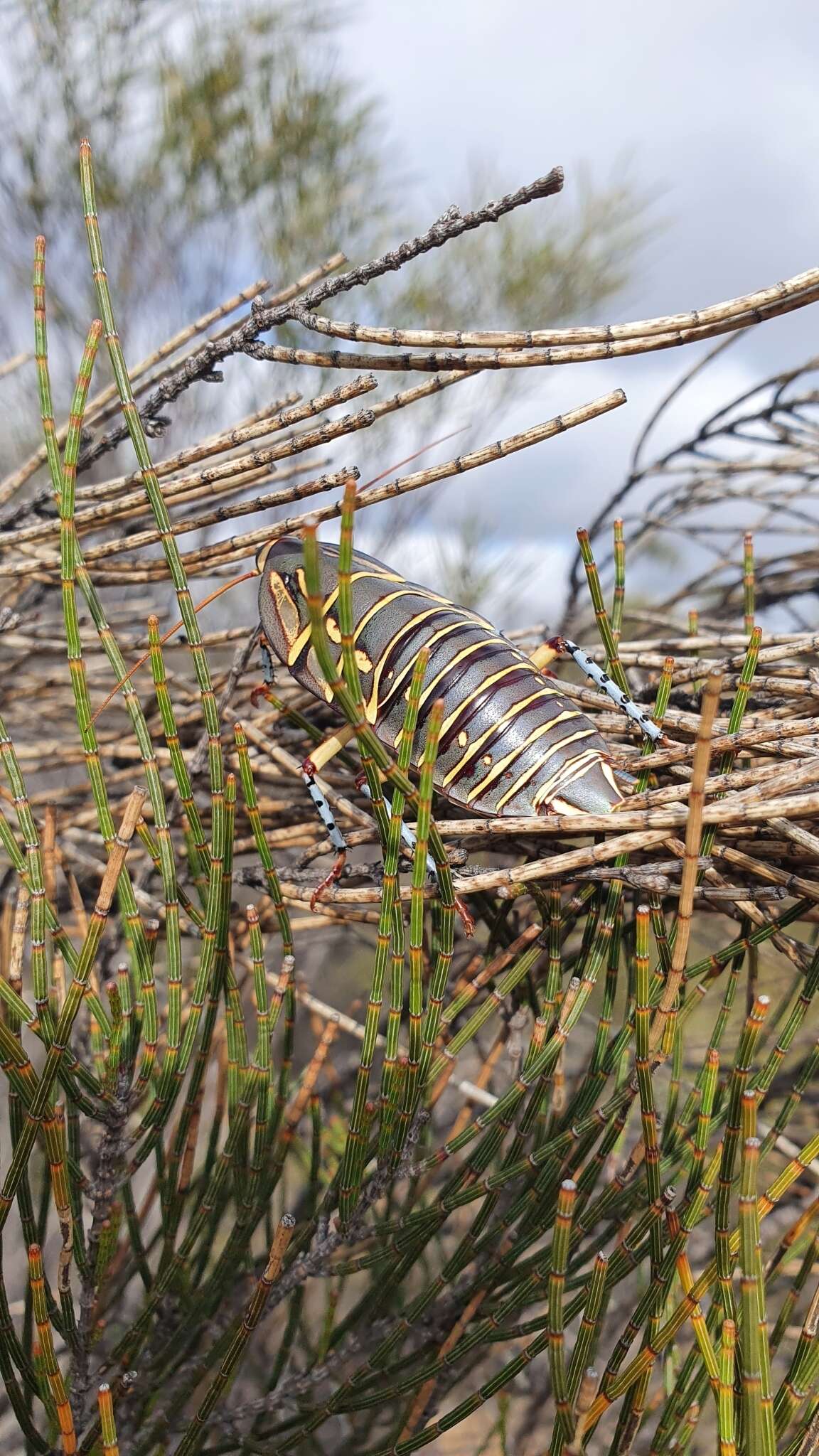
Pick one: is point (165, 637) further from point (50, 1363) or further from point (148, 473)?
point (50, 1363)

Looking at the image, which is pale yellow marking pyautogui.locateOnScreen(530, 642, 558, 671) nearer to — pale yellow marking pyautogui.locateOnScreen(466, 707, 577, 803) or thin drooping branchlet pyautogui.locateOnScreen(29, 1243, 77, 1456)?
pale yellow marking pyautogui.locateOnScreen(466, 707, 577, 803)

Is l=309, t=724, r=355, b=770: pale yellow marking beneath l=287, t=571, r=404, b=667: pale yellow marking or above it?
beneath

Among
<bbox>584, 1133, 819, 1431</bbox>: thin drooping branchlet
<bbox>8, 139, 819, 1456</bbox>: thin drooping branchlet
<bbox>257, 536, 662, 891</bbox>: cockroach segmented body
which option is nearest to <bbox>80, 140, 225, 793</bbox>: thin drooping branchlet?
<bbox>8, 139, 819, 1456</bbox>: thin drooping branchlet

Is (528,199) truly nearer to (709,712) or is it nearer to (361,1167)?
(709,712)

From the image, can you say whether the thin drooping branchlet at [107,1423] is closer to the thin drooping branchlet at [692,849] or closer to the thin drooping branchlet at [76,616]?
the thin drooping branchlet at [76,616]

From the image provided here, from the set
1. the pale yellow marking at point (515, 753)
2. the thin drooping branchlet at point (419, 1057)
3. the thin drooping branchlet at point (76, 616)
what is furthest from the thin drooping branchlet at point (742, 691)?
the thin drooping branchlet at point (76, 616)

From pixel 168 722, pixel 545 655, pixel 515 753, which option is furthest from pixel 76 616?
pixel 545 655

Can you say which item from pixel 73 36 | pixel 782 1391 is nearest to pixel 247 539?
pixel 782 1391
